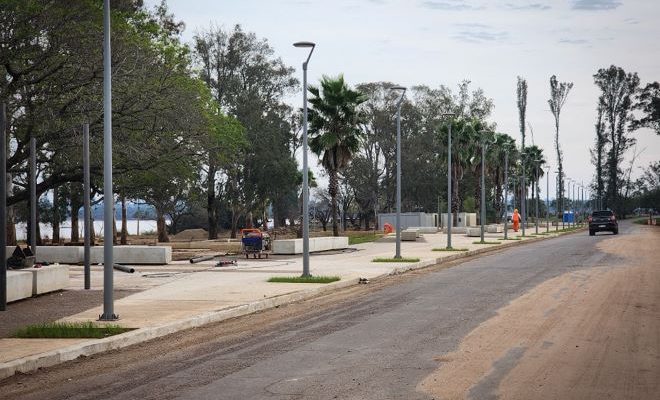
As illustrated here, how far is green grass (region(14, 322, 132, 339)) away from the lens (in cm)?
1241

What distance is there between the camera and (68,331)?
1264 centimetres

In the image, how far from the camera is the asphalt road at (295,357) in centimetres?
863

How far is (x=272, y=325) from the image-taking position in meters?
14.1

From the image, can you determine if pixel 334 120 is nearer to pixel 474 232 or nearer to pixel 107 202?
pixel 474 232

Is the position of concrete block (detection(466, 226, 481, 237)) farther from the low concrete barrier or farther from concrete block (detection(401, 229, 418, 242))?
the low concrete barrier

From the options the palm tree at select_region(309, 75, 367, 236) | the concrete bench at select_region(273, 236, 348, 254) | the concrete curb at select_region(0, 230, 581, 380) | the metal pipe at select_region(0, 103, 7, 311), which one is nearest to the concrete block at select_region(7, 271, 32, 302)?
the metal pipe at select_region(0, 103, 7, 311)

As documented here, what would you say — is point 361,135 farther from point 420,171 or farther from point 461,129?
point 420,171

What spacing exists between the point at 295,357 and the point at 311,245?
1138 inches

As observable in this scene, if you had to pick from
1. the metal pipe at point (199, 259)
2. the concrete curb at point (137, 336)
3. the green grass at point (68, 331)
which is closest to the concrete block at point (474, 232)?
the metal pipe at point (199, 259)

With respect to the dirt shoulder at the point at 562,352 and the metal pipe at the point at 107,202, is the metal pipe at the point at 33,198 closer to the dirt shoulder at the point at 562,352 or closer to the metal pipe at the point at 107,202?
the metal pipe at the point at 107,202

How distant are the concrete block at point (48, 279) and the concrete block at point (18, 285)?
1.19 ft

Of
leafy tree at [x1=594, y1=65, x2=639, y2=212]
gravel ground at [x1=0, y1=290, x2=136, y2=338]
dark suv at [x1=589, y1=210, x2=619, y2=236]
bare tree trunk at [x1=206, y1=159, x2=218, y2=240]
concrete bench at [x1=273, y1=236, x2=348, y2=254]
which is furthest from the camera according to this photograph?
leafy tree at [x1=594, y1=65, x2=639, y2=212]

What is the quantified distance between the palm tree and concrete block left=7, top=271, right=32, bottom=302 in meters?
36.6

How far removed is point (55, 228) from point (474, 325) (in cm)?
5022
